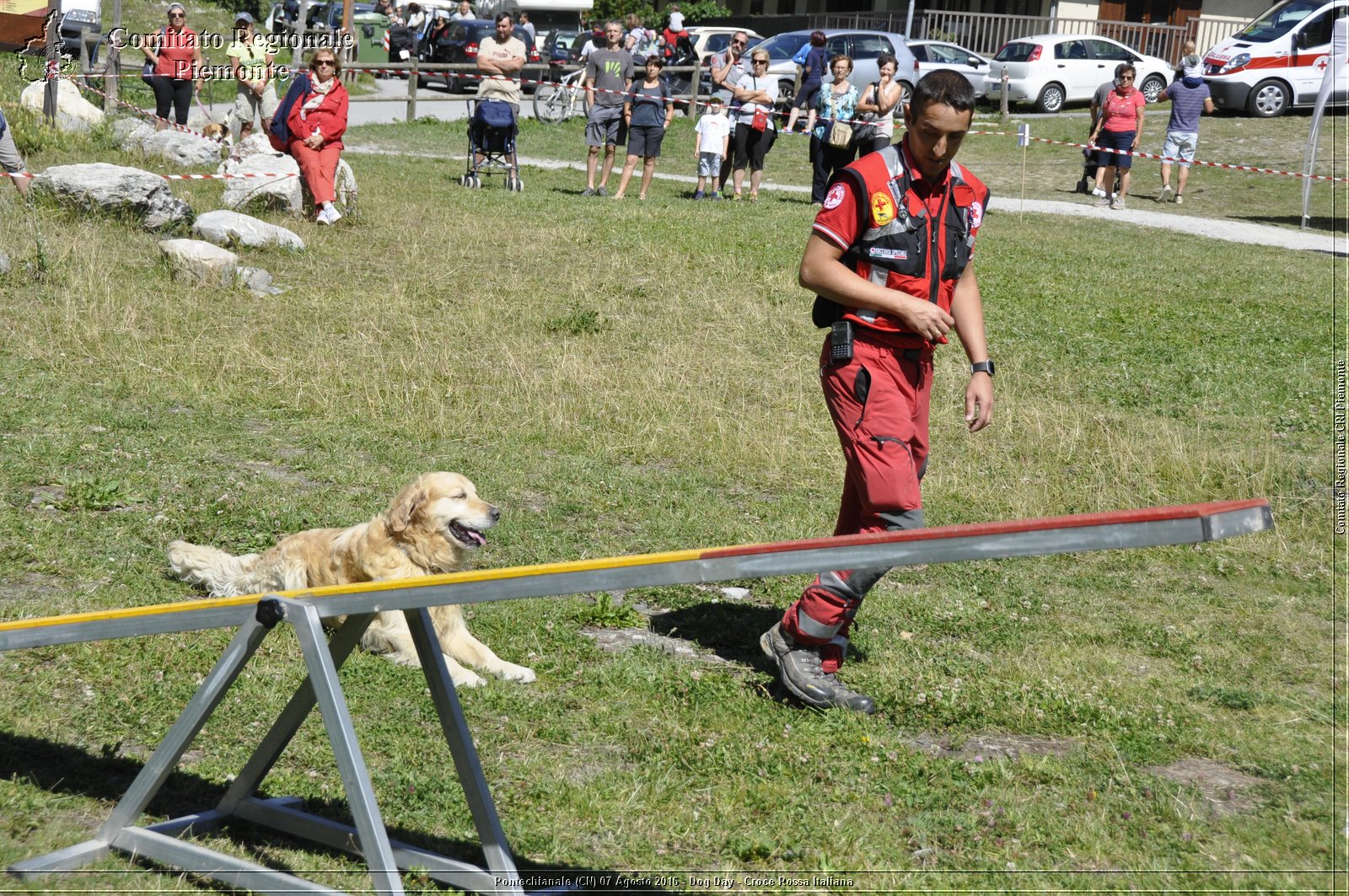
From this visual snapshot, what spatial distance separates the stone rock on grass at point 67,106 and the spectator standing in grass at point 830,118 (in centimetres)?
1021

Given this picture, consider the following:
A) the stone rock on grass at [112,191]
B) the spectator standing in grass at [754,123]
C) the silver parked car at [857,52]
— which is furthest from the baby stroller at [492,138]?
the silver parked car at [857,52]

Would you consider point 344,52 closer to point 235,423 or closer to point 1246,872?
point 235,423

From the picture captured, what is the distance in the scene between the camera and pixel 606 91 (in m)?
17.3

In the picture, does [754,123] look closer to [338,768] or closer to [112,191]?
[112,191]

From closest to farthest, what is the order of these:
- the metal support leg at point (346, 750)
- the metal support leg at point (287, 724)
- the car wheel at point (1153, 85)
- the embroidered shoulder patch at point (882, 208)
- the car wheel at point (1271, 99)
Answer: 1. the metal support leg at point (346, 750)
2. the metal support leg at point (287, 724)
3. the embroidered shoulder patch at point (882, 208)
4. the car wheel at point (1271, 99)
5. the car wheel at point (1153, 85)

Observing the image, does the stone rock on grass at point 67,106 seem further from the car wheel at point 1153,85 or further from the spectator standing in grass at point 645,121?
the car wheel at point 1153,85

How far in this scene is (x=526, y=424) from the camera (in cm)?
821

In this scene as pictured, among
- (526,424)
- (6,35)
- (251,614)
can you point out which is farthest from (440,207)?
(251,614)

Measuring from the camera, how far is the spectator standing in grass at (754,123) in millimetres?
17828

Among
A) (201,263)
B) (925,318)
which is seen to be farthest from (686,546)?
(201,263)

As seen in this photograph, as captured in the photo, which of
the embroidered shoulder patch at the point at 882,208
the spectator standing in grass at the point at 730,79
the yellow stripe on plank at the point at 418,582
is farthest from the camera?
the spectator standing in grass at the point at 730,79

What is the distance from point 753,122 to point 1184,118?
7609mm

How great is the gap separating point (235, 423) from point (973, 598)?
15.3 ft

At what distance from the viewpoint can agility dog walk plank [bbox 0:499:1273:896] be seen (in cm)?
254
